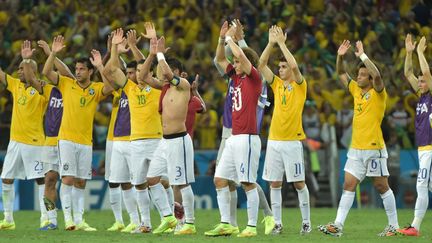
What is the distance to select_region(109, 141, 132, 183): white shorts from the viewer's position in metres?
21.3

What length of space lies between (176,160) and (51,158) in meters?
3.22

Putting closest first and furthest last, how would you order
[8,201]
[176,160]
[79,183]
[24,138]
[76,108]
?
[176,160] < [76,108] < [79,183] < [8,201] < [24,138]

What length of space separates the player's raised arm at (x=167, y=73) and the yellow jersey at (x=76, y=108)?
6.99ft

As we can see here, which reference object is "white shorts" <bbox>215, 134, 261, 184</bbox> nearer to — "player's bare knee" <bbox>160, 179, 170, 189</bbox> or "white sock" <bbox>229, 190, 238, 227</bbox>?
"white sock" <bbox>229, 190, 238, 227</bbox>

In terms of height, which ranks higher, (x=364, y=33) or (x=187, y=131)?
(x=364, y=33)

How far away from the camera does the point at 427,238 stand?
64.9ft

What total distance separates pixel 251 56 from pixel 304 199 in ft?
8.08

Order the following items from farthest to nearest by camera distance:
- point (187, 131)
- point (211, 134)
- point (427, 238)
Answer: point (211, 134), point (187, 131), point (427, 238)

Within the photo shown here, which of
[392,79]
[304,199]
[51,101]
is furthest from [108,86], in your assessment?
[392,79]

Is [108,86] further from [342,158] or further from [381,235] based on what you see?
[342,158]

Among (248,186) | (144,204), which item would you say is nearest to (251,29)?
(144,204)

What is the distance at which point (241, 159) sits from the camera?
773 inches

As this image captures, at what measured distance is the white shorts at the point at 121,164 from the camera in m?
21.3

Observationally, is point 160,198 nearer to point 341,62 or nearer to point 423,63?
point 341,62
